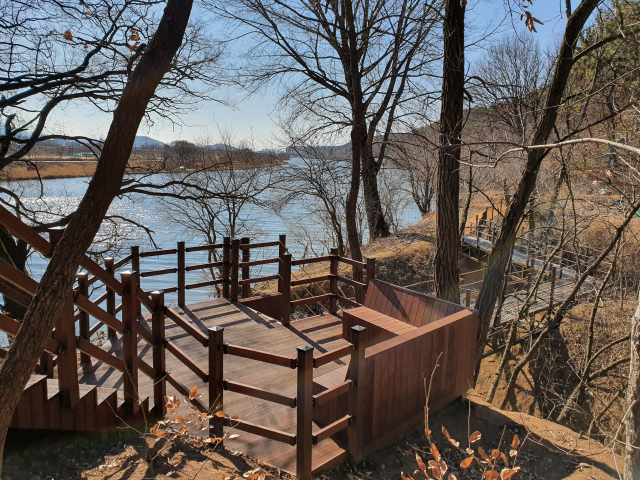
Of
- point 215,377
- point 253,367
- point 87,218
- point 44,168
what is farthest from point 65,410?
point 44,168

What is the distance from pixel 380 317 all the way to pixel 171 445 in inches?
128

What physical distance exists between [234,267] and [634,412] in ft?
19.6

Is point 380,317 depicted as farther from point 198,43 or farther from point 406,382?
point 198,43

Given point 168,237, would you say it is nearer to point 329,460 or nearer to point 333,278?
point 333,278

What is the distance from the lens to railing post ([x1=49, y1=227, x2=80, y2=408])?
10.5 feet

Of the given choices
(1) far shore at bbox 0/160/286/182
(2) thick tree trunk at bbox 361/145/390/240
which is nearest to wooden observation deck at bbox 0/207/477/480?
(1) far shore at bbox 0/160/286/182

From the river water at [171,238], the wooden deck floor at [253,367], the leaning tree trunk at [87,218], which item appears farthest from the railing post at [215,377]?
the river water at [171,238]

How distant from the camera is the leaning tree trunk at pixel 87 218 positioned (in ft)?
7.19

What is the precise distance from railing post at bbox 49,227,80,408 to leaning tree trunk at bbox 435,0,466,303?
5.40 metres

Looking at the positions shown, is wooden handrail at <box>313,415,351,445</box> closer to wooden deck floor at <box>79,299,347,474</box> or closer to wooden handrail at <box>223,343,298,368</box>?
wooden deck floor at <box>79,299,347,474</box>

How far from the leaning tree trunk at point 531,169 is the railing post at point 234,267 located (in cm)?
410

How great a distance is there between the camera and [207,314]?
23.6ft

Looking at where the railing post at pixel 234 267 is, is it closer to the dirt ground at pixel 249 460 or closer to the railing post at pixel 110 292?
the railing post at pixel 110 292

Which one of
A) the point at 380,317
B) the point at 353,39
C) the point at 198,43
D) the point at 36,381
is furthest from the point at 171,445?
the point at 353,39
